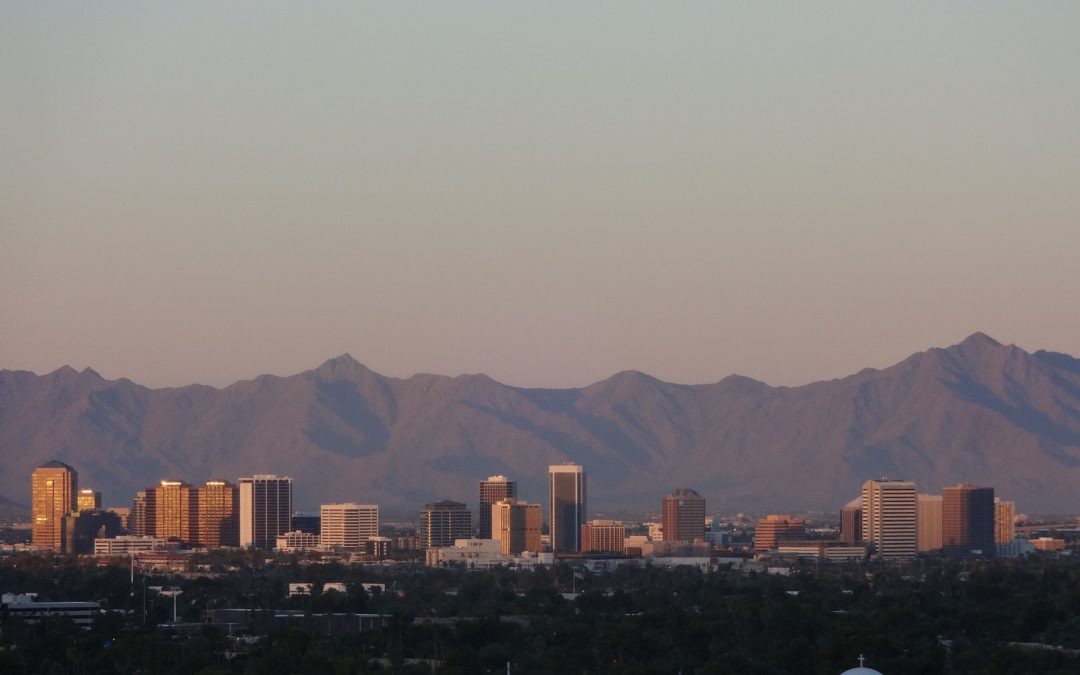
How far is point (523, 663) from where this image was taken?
291 ft

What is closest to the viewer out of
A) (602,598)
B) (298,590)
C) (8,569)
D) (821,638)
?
(821,638)

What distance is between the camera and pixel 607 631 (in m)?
101

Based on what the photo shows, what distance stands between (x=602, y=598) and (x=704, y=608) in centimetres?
1185

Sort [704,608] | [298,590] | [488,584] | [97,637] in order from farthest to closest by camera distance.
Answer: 1. [488,584]
2. [298,590]
3. [704,608]
4. [97,637]

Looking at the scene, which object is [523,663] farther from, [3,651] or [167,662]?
[3,651]

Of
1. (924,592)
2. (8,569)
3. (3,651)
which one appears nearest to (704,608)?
(924,592)

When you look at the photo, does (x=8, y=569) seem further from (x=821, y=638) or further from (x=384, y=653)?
(x=821, y=638)

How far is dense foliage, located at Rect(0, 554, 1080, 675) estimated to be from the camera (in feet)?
279

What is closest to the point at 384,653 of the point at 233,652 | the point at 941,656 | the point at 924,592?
the point at 233,652

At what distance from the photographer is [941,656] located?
86250mm

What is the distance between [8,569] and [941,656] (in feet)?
373

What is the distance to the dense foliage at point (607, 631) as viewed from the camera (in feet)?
279

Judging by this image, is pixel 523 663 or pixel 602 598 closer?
pixel 523 663

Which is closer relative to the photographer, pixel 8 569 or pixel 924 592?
pixel 924 592
